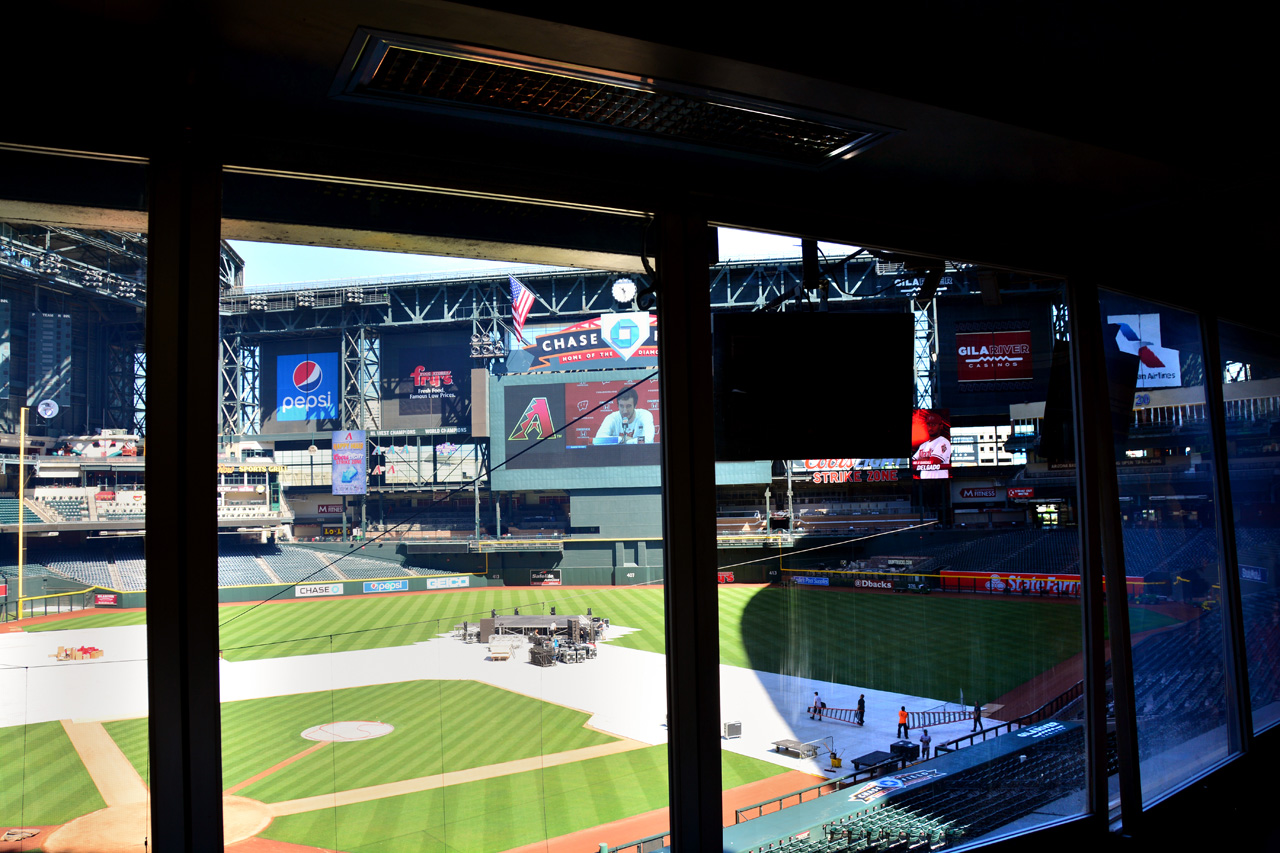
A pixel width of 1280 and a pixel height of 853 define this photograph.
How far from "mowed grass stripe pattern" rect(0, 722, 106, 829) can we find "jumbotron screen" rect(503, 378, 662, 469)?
1213 mm

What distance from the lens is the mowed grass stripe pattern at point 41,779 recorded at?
59.3 inches

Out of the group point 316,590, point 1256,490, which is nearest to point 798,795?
point 316,590

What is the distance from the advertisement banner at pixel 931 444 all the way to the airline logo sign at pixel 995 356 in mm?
225

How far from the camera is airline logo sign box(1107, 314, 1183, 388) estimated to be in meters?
3.36

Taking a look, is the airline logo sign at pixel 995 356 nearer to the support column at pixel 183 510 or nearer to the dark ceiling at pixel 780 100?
the dark ceiling at pixel 780 100

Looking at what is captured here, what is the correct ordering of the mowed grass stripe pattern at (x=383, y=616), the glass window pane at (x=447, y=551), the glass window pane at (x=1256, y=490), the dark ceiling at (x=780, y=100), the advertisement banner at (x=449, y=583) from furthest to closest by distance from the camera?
the glass window pane at (x=1256, y=490) < the advertisement banner at (x=449, y=583) < the glass window pane at (x=447, y=551) < the mowed grass stripe pattern at (x=383, y=616) < the dark ceiling at (x=780, y=100)

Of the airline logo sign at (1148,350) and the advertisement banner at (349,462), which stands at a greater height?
the airline logo sign at (1148,350)

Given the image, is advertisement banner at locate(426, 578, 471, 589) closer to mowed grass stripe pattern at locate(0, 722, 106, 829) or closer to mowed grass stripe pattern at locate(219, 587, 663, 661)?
mowed grass stripe pattern at locate(219, 587, 663, 661)

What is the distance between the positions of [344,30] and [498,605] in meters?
1.53

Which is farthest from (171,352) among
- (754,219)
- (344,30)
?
(754,219)

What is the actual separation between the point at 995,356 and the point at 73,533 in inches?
122

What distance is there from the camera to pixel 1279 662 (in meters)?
4.08

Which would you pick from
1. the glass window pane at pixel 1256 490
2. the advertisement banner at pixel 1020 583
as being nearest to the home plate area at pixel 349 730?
the advertisement banner at pixel 1020 583

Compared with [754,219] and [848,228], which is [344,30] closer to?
[754,219]
